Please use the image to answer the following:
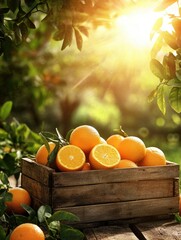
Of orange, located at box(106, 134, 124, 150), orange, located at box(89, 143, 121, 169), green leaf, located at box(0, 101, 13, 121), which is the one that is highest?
green leaf, located at box(0, 101, 13, 121)

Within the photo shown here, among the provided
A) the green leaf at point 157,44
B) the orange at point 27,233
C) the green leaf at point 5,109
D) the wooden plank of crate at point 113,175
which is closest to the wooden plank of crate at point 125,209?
the wooden plank of crate at point 113,175

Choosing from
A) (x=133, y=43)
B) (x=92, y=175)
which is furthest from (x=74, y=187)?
(x=133, y=43)

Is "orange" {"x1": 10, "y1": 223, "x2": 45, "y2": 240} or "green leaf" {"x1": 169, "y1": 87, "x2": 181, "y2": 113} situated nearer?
"green leaf" {"x1": 169, "y1": 87, "x2": 181, "y2": 113}

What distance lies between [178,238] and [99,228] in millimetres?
321

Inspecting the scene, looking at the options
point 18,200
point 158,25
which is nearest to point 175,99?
point 158,25

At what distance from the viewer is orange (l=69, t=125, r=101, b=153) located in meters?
2.12

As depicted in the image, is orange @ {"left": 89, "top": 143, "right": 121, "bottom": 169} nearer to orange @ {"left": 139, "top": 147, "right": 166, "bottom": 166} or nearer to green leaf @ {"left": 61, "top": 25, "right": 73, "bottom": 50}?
orange @ {"left": 139, "top": 147, "right": 166, "bottom": 166}

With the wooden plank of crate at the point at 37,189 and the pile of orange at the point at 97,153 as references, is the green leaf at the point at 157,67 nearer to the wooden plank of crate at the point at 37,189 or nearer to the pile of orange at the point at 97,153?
the pile of orange at the point at 97,153

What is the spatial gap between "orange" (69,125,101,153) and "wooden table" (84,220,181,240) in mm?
343

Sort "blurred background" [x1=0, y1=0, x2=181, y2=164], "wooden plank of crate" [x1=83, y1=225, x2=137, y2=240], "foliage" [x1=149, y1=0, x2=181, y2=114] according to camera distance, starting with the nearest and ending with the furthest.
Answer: "foliage" [x1=149, y1=0, x2=181, y2=114] < "wooden plank of crate" [x1=83, y1=225, x2=137, y2=240] < "blurred background" [x1=0, y1=0, x2=181, y2=164]

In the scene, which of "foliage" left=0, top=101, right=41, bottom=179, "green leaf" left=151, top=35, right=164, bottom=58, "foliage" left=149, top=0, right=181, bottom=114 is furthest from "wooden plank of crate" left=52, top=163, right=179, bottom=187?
"foliage" left=0, top=101, right=41, bottom=179

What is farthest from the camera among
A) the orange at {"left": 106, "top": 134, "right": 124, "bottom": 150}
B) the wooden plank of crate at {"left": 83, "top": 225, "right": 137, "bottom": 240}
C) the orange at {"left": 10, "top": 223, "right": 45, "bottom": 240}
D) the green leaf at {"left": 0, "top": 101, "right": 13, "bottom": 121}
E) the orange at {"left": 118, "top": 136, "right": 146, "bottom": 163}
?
the green leaf at {"left": 0, "top": 101, "right": 13, "bottom": 121}

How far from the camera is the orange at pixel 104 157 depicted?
2047 millimetres

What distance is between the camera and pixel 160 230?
2021 millimetres
